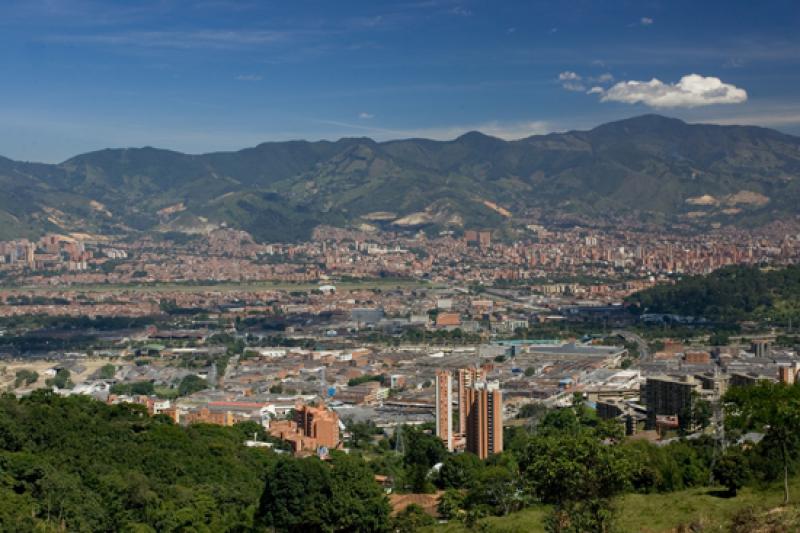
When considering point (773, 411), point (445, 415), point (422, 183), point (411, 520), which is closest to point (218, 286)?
point (445, 415)

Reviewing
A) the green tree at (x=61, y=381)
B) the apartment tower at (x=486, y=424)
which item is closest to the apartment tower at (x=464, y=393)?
the apartment tower at (x=486, y=424)

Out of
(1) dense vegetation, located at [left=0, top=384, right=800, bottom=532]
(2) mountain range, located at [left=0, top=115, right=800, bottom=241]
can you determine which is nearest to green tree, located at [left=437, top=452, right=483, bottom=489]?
(1) dense vegetation, located at [left=0, top=384, right=800, bottom=532]

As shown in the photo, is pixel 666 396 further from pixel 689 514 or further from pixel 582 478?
pixel 582 478

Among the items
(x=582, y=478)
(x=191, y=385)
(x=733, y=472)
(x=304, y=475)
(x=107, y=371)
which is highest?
(x=582, y=478)

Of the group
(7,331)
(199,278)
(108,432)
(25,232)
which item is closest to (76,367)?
(7,331)

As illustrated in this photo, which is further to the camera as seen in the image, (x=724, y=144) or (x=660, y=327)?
(x=724, y=144)

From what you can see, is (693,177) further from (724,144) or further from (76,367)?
(76,367)

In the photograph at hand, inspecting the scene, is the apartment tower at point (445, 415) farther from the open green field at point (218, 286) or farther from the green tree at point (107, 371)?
the open green field at point (218, 286)

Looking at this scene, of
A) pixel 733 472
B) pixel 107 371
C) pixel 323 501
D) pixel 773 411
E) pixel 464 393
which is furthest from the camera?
pixel 107 371
